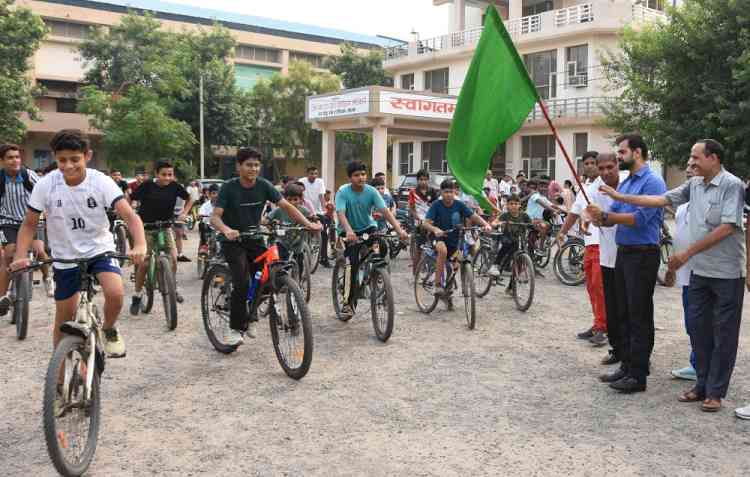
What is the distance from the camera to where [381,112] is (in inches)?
1134

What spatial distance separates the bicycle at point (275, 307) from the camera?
586cm

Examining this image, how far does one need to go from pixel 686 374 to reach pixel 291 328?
325cm

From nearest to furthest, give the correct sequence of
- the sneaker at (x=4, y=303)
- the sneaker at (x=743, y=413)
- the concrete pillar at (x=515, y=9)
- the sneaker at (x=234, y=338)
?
the sneaker at (x=743, y=413) < the sneaker at (x=234, y=338) < the sneaker at (x=4, y=303) < the concrete pillar at (x=515, y=9)

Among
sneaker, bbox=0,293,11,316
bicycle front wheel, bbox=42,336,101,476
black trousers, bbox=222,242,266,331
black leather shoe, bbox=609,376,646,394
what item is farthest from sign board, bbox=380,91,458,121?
bicycle front wheel, bbox=42,336,101,476

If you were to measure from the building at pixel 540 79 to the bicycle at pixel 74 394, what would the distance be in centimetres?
2428

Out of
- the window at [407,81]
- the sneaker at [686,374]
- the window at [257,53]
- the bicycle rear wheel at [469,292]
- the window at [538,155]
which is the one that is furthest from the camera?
the window at [257,53]

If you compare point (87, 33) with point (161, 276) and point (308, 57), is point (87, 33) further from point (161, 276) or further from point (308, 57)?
point (161, 276)

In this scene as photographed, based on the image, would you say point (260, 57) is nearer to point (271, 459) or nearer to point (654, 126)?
point (654, 126)

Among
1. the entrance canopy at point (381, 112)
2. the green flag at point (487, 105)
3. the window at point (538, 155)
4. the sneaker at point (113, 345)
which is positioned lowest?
the sneaker at point (113, 345)

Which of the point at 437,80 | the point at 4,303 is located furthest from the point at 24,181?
the point at 437,80

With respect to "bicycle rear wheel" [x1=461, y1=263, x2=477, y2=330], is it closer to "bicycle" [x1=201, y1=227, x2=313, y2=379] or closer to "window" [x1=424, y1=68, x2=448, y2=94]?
"bicycle" [x1=201, y1=227, x2=313, y2=379]

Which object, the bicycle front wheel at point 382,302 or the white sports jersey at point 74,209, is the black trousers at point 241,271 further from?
the white sports jersey at point 74,209

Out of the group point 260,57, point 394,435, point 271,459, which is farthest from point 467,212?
point 260,57

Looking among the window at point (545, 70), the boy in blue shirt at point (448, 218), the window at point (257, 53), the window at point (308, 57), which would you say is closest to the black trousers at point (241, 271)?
the boy in blue shirt at point (448, 218)
